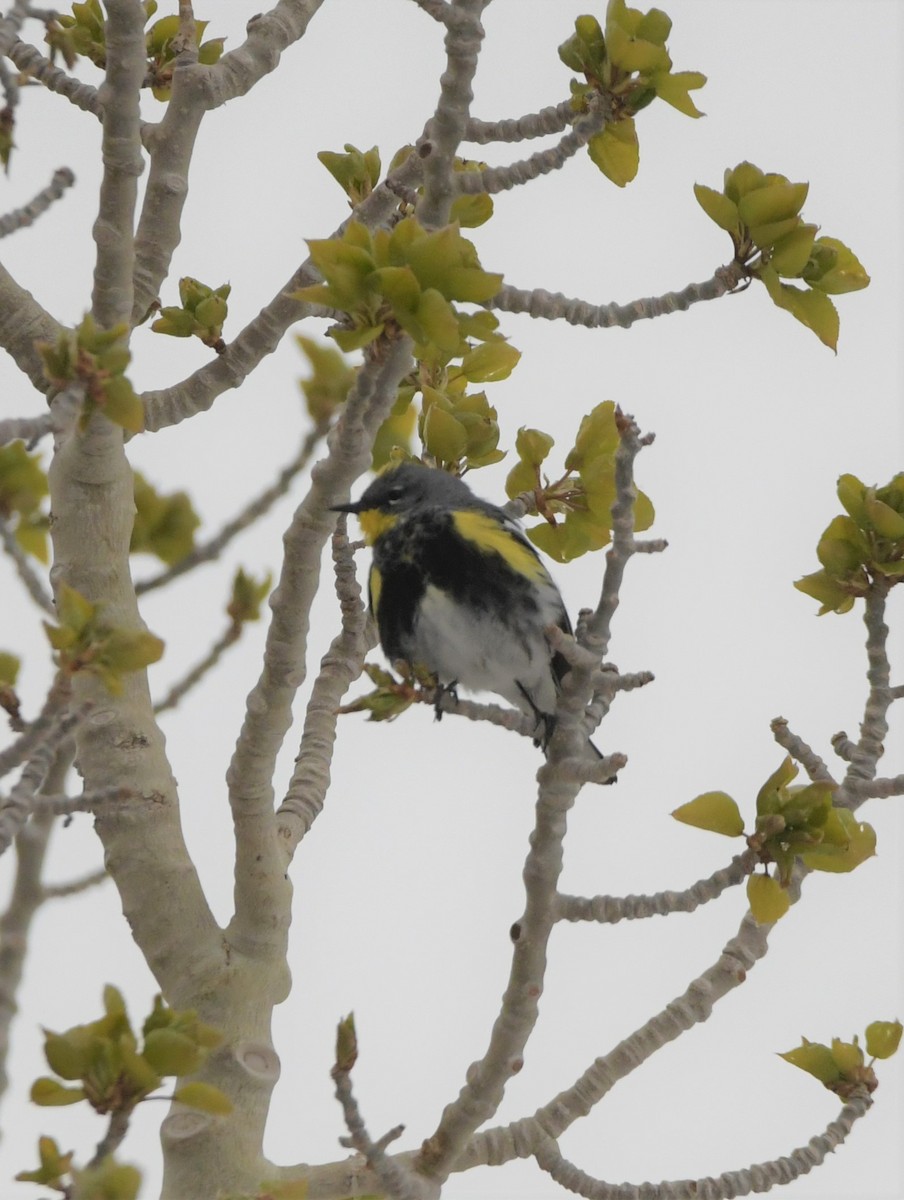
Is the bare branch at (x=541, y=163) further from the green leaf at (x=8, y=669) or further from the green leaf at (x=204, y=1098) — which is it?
the green leaf at (x=204, y=1098)

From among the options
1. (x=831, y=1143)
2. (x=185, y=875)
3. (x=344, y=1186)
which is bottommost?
(x=344, y=1186)

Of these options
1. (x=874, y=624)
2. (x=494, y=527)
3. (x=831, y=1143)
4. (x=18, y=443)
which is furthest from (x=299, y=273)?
(x=831, y=1143)

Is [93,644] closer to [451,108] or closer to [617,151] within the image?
[451,108]

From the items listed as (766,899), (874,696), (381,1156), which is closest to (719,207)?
(874,696)

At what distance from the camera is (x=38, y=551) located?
11.1ft

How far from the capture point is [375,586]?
431cm

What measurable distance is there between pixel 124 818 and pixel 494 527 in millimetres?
1617

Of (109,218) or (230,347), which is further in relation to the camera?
(230,347)

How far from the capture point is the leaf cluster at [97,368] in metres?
2.24

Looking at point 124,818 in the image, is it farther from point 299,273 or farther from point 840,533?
point 840,533

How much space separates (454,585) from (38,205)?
1.71m

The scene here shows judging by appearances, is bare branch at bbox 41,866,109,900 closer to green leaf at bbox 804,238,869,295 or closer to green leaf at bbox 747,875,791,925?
green leaf at bbox 747,875,791,925

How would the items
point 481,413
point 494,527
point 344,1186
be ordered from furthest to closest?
point 494,527 < point 481,413 < point 344,1186

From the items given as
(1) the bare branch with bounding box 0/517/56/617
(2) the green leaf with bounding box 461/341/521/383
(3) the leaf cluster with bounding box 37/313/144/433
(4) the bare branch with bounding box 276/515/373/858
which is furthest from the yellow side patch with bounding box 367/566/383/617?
(3) the leaf cluster with bounding box 37/313/144/433
